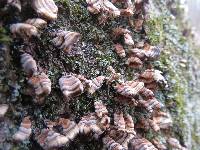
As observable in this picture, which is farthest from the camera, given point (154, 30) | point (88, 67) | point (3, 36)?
point (154, 30)

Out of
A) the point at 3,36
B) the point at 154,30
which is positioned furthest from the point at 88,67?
the point at 154,30

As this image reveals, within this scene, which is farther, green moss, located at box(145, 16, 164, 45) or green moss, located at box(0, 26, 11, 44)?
green moss, located at box(145, 16, 164, 45)

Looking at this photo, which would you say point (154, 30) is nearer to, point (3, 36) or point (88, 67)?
point (88, 67)

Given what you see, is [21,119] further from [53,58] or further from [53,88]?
[53,58]

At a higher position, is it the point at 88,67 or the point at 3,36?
the point at 3,36

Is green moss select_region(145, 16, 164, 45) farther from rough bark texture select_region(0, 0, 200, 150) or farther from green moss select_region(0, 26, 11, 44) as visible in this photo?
green moss select_region(0, 26, 11, 44)

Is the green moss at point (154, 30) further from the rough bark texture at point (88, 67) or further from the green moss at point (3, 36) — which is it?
the green moss at point (3, 36)

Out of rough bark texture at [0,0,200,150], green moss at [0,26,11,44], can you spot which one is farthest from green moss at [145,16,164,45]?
green moss at [0,26,11,44]

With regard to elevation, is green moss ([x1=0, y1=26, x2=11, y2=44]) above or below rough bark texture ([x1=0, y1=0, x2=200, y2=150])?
above

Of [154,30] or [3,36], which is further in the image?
[154,30]

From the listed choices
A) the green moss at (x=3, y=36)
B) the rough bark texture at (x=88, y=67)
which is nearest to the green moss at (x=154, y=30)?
the rough bark texture at (x=88, y=67)

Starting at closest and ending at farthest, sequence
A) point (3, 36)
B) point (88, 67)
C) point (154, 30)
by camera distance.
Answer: point (3, 36)
point (88, 67)
point (154, 30)
